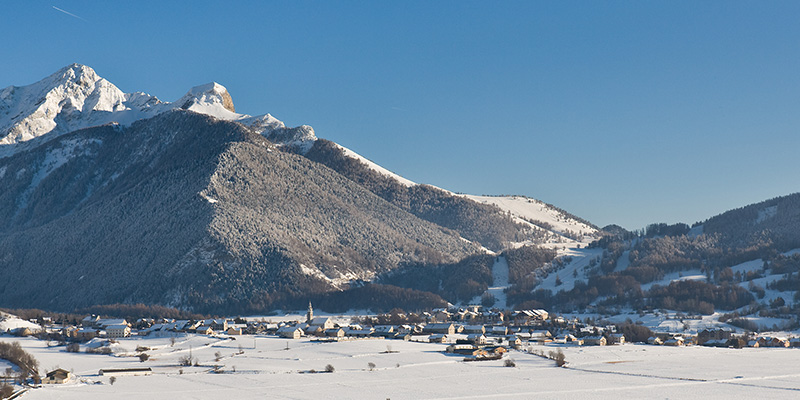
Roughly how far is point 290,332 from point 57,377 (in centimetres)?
6609

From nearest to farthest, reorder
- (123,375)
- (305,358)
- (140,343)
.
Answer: (123,375) < (305,358) < (140,343)

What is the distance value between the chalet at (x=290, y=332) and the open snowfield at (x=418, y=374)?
17.6 meters

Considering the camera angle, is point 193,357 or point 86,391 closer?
point 86,391

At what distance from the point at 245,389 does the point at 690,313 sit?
127510 mm

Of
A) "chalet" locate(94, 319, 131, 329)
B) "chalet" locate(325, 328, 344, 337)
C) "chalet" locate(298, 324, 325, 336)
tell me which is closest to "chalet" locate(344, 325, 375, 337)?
"chalet" locate(325, 328, 344, 337)

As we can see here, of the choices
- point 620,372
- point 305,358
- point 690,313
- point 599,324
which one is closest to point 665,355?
point 620,372

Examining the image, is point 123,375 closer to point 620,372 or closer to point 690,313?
point 620,372

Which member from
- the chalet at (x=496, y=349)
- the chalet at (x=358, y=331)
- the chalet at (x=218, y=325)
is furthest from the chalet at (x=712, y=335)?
the chalet at (x=218, y=325)

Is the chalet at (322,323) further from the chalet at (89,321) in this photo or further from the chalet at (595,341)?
the chalet at (595,341)

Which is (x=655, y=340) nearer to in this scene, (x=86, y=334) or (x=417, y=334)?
(x=417, y=334)

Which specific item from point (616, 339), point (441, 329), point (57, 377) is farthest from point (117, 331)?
point (616, 339)

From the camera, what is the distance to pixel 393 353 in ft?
418

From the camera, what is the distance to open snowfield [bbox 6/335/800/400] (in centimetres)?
9038

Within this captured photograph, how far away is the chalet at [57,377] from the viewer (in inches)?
3831
